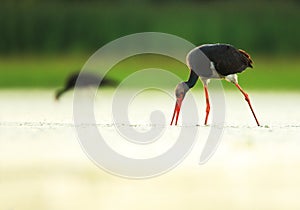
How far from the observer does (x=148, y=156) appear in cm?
530

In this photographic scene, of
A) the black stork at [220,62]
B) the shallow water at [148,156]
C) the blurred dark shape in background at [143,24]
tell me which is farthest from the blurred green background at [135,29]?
the black stork at [220,62]

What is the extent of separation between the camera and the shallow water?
13.0ft

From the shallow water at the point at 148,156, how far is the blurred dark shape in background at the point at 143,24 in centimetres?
676

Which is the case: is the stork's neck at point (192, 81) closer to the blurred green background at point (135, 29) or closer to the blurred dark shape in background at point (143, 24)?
the blurred green background at point (135, 29)

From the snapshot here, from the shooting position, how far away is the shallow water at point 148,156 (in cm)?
396

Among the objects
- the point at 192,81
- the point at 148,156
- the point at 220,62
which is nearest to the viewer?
the point at 148,156

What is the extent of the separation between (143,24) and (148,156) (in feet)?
31.0

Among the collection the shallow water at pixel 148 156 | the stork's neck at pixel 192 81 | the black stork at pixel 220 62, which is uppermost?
the black stork at pixel 220 62

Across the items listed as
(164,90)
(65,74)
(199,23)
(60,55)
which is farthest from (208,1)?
(164,90)

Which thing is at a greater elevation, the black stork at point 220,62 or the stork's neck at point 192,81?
the black stork at point 220,62

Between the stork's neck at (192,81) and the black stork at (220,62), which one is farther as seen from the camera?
the stork's neck at (192,81)

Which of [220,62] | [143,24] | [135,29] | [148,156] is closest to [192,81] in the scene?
[220,62]

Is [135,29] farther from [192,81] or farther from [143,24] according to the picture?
[192,81]

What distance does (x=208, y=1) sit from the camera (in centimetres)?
1603
